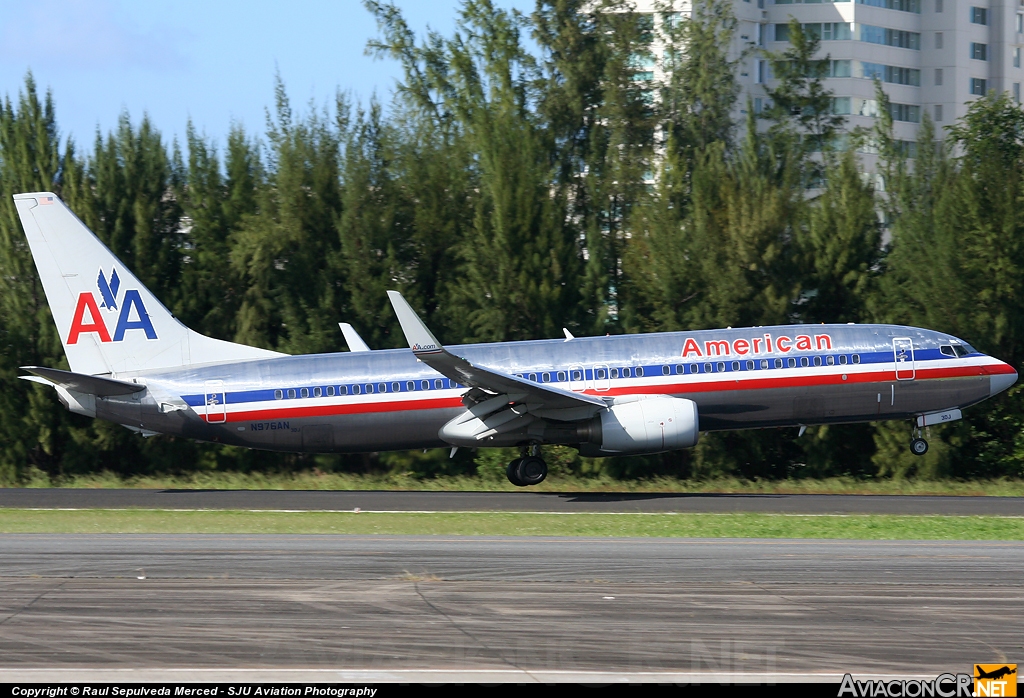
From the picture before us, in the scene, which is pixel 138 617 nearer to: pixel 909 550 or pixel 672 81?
pixel 909 550

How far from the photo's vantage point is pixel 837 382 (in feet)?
88.4

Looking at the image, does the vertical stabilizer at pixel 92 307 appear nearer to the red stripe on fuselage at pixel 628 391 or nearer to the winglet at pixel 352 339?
the red stripe on fuselage at pixel 628 391

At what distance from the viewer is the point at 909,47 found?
88312 millimetres

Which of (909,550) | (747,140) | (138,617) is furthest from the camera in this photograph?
(747,140)

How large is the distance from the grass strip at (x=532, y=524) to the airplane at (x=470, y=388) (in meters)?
4.03

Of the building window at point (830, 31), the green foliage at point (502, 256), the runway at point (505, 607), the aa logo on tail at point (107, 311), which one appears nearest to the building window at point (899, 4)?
the building window at point (830, 31)

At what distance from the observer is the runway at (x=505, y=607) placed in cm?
1017

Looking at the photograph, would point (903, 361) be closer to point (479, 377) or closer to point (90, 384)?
point (479, 377)

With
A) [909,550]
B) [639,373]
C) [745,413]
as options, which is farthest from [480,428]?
[909,550]

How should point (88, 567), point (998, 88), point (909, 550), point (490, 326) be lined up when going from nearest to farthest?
1. point (88, 567)
2. point (909, 550)
3. point (490, 326)
4. point (998, 88)

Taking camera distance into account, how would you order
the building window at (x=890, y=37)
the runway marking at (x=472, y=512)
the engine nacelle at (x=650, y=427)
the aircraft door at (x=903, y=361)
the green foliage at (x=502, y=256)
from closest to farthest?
the runway marking at (x=472, y=512)
the engine nacelle at (x=650, y=427)
the aircraft door at (x=903, y=361)
the green foliage at (x=502, y=256)
the building window at (x=890, y=37)

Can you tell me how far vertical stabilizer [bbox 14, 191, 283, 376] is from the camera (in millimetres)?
27578

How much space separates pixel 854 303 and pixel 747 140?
6987 mm

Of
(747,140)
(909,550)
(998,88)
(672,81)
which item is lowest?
(909,550)
